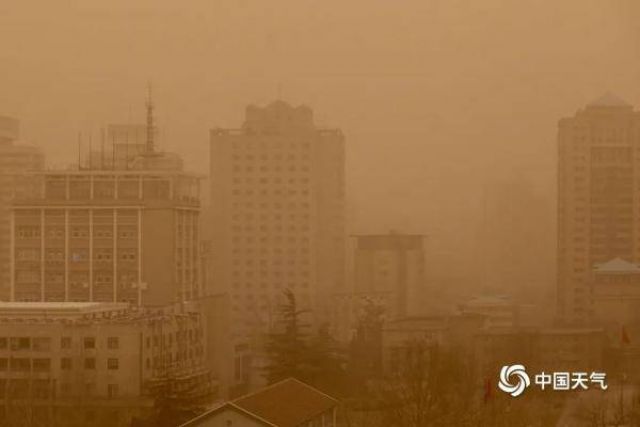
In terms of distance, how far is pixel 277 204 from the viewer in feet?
42.2

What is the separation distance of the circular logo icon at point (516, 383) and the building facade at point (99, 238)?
2.79 meters

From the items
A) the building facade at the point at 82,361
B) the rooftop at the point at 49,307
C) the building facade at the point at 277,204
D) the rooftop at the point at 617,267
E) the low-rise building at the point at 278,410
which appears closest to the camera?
the low-rise building at the point at 278,410

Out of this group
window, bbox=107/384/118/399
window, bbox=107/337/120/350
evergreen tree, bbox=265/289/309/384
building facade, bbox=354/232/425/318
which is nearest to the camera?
window, bbox=107/384/118/399

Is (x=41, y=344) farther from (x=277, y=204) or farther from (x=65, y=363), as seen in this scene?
(x=277, y=204)

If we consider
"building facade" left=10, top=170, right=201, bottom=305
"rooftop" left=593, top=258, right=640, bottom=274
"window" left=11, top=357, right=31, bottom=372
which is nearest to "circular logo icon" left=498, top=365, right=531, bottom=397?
"window" left=11, top=357, right=31, bottom=372

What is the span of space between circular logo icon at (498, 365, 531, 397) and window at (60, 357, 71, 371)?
82.6 inches

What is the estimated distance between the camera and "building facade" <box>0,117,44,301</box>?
37.1ft

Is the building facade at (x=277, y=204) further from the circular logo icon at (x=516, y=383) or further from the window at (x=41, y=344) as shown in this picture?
the circular logo icon at (x=516, y=383)

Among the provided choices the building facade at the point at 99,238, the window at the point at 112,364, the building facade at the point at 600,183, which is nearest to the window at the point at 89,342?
the window at the point at 112,364

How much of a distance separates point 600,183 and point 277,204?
8.45ft

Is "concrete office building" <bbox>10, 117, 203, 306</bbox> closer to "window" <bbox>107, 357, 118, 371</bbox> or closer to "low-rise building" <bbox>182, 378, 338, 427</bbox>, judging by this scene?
"window" <bbox>107, 357, 118, 371</bbox>

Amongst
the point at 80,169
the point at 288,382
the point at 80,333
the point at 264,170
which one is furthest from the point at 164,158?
the point at 288,382

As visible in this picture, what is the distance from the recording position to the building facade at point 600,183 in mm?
12422

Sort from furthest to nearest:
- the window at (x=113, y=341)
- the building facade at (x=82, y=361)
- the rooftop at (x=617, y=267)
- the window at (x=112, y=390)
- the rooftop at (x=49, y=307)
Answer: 1. the rooftop at (x=617, y=267)
2. the rooftop at (x=49, y=307)
3. the window at (x=113, y=341)
4. the window at (x=112, y=390)
5. the building facade at (x=82, y=361)
